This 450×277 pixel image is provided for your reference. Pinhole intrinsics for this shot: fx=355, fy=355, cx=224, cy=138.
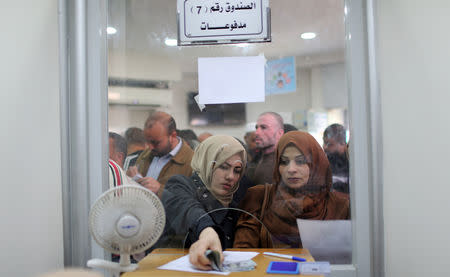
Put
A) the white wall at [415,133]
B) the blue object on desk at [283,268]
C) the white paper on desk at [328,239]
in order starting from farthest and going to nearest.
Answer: the white paper on desk at [328,239] < the white wall at [415,133] < the blue object on desk at [283,268]

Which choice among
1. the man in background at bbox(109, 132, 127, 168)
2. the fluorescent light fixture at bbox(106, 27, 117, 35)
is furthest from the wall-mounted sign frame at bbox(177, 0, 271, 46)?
the man in background at bbox(109, 132, 127, 168)

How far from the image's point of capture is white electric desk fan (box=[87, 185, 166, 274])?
3.84 feet

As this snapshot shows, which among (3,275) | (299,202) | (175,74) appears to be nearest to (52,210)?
(3,275)

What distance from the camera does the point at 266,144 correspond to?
5.28ft

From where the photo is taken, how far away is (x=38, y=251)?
4.97ft

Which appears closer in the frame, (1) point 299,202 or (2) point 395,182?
(2) point 395,182

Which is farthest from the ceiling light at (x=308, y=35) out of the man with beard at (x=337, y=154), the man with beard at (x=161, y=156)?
the man with beard at (x=161, y=156)

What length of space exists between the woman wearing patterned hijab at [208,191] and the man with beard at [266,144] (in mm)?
73

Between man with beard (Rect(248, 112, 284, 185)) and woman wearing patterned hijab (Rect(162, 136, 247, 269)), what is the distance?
7 centimetres

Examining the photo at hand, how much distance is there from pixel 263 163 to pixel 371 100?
53 centimetres

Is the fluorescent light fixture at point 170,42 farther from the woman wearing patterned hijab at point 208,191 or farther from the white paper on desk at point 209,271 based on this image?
the white paper on desk at point 209,271

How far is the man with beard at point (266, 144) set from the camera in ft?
5.26

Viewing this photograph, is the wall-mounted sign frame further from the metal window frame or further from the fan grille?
the fan grille

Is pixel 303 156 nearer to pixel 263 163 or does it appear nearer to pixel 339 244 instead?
pixel 263 163
